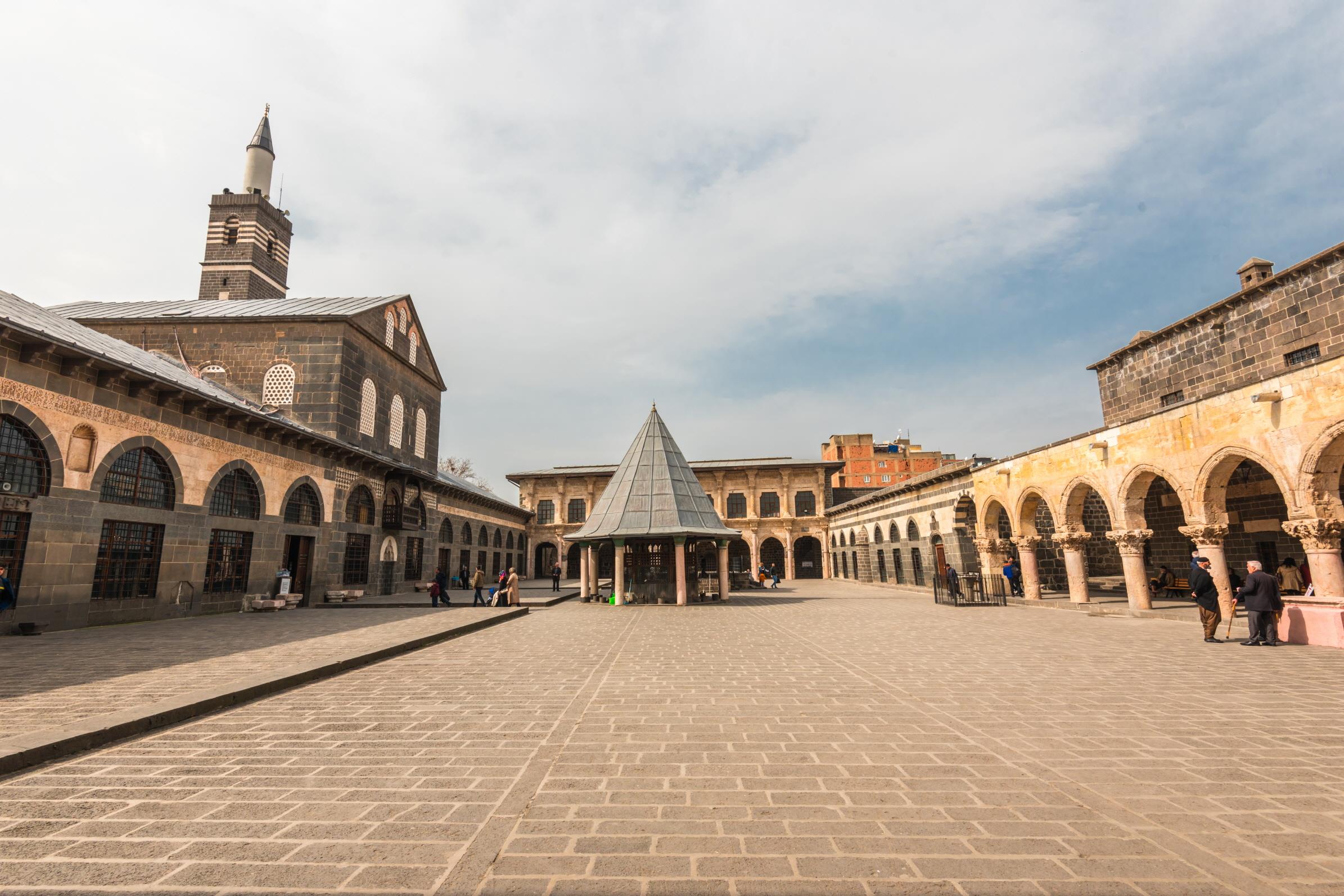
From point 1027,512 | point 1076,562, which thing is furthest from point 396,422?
point 1076,562

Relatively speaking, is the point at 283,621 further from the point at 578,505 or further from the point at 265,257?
the point at 578,505

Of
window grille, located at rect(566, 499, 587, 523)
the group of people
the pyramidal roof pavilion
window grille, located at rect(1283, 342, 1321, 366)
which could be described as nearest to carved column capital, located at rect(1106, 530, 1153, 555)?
window grille, located at rect(1283, 342, 1321, 366)

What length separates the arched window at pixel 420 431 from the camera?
1153 inches

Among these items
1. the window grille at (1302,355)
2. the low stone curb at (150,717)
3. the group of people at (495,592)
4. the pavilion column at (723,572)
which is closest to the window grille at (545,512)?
the group of people at (495,592)

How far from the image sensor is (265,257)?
35.1 metres

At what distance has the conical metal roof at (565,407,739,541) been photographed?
2092 cm

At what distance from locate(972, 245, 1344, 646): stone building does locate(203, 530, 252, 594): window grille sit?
23.2m

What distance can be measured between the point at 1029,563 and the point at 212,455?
2413 cm

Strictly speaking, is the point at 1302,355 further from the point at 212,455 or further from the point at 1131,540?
the point at 212,455

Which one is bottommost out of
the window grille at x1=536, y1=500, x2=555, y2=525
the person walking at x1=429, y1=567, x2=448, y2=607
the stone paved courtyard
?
the stone paved courtyard

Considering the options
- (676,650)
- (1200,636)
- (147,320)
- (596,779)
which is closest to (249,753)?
(596,779)

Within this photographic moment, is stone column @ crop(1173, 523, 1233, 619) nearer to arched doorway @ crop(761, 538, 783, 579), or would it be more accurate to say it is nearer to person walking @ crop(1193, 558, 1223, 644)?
person walking @ crop(1193, 558, 1223, 644)

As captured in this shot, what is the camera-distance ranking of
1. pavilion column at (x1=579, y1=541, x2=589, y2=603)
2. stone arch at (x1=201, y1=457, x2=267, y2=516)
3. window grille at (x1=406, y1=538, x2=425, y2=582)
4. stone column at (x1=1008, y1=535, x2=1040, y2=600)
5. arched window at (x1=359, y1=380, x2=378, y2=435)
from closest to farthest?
stone arch at (x1=201, y1=457, x2=267, y2=516), stone column at (x1=1008, y1=535, x2=1040, y2=600), pavilion column at (x1=579, y1=541, x2=589, y2=603), arched window at (x1=359, y1=380, x2=378, y2=435), window grille at (x1=406, y1=538, x2=425, y2=582)

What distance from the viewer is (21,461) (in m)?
11.4
